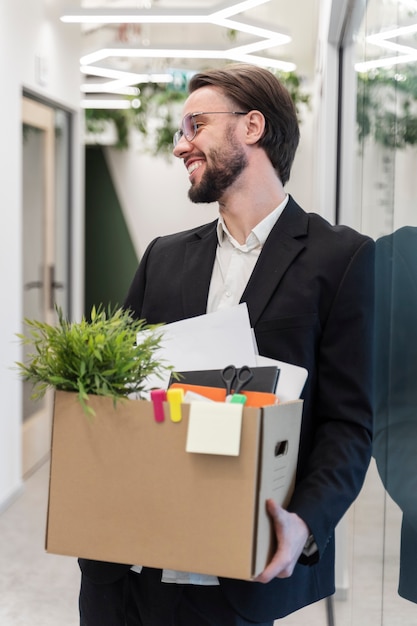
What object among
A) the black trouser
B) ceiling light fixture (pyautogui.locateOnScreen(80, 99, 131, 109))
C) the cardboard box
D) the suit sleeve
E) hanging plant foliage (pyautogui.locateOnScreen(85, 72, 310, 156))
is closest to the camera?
the cardboard box

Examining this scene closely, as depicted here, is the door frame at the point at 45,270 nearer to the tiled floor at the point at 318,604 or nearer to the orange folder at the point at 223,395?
the tiled floor at the point at 318,604

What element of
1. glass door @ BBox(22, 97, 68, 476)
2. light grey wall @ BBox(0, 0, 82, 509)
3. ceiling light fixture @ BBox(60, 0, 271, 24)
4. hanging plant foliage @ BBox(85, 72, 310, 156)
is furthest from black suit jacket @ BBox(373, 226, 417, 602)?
hanging plant foliage @ BBox(85, 72, 310, 156)

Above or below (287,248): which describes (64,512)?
below

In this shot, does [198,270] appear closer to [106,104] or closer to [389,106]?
[389,106]

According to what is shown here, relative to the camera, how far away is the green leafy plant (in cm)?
117

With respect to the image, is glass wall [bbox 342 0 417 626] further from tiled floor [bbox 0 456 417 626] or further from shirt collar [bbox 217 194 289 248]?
shirt collar [bbox 217 194 289 248]

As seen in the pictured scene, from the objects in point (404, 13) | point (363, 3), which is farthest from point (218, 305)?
point (363, 3)

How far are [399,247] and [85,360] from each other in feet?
2.48

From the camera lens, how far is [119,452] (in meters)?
1.18

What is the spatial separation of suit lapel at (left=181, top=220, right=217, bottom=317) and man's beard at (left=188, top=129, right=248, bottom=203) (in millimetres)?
116

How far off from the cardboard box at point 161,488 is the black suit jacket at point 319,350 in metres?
0.19

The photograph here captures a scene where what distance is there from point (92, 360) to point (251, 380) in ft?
0.77

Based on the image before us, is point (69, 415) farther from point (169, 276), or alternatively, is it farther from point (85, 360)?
point (169, 276)

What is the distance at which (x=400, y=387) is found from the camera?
5.53 feet
